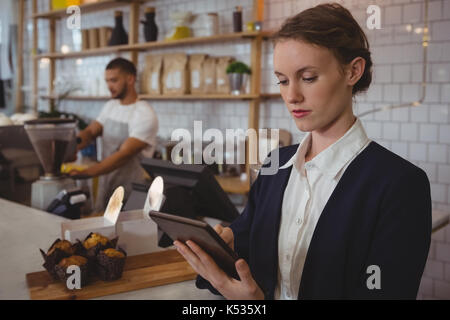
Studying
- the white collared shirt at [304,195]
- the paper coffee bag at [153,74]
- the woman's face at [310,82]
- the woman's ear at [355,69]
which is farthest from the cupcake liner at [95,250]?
the paper coffee bag at [153,74]

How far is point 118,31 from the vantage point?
5.24m

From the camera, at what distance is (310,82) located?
1143 millimetres

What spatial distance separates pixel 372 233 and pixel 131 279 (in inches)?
31.4

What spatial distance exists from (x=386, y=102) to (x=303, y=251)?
259 cm

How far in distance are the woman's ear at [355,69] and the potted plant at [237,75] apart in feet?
9.61

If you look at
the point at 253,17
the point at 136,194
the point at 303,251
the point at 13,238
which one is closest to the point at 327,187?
the point at 303,251

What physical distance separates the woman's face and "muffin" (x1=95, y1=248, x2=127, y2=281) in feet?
2.41

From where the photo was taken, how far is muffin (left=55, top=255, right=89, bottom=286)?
147 cm

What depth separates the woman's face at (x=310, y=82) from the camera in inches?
44.7

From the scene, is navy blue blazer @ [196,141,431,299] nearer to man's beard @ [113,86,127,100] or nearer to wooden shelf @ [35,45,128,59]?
man's beard @ [113,86,127,100]

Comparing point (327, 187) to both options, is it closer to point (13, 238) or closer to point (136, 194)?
point (136, 194)

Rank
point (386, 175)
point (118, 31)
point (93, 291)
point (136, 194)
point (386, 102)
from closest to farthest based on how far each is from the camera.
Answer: point (386, 175), point (93, 291), point (136, 194), point (386, 102), point (118, 31)

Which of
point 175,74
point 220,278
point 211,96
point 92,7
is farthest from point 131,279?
point 92,7

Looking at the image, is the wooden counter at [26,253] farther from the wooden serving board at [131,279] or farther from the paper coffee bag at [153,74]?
the paper coffee bag at [153,74]
